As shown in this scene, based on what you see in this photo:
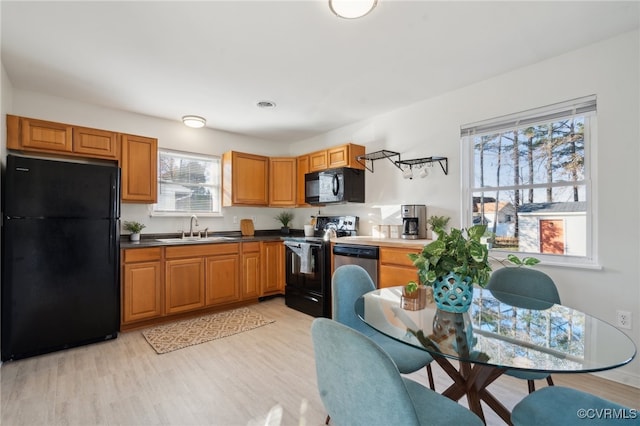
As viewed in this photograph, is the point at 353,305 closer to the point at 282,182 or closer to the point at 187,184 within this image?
the point at 282,182

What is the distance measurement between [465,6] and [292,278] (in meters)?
3.34

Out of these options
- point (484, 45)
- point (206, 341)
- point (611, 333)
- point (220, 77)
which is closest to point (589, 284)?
point (611, 333)

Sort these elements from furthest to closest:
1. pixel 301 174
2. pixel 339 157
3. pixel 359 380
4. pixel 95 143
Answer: pixel 301 174 < pixel 339 157 < pixel 95 143 < pixel 359 380

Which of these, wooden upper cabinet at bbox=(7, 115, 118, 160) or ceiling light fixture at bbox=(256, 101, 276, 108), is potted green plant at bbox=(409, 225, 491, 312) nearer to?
ceiling light fixture at bbox=(256, 101, 276, 108)

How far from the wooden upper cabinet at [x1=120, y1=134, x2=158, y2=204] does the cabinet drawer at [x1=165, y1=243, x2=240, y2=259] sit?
0.68 meters

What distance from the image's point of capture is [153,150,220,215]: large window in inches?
158

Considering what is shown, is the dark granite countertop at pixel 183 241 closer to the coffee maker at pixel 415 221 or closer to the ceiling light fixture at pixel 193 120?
the ceiling light fixture at pixel 193 120

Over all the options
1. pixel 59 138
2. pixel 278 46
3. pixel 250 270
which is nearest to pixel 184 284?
pixel 250 270

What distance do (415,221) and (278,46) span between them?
7.21ft

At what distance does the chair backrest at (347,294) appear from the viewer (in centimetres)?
185

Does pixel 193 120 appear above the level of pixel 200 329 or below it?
above

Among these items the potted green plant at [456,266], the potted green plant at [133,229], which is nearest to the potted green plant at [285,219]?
the potted green plant at [133,229]

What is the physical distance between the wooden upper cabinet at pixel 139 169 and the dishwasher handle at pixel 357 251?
7.49 ft

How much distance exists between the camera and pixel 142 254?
3240 millimetres
